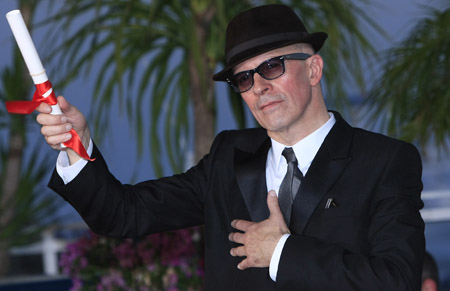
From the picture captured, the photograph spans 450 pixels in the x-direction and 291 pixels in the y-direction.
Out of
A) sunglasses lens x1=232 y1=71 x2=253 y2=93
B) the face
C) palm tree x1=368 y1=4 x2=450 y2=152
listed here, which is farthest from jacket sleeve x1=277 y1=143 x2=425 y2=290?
palm tree x1=368 y1=4 x2=450 y2=152

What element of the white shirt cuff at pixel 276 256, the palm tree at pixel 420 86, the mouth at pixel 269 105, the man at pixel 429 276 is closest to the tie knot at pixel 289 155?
the mouth at pixel 269 105

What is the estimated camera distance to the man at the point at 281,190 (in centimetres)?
126

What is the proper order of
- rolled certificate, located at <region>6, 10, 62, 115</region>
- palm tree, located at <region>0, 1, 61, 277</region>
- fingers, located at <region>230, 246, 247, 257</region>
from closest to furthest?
rolled certificate, located at <region>6, 10, 62, 115</region> → fingers, located at <region>230, 246, 247, 257</region> → palm tree, located at <region>0, 1, 61, 277</region>

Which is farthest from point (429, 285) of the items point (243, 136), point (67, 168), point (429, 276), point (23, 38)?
point (23, 38)

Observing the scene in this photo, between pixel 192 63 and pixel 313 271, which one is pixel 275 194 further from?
pixel 192 63

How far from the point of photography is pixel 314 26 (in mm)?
4145

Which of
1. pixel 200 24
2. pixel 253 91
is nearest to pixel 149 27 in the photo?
pixel 200 24

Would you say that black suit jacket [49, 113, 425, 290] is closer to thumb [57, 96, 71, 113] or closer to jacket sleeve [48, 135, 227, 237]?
jacket sleeve [48, 135, 227, 237]

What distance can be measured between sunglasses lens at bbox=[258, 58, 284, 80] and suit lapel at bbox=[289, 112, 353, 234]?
16 centimetres

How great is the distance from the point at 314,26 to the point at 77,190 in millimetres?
2927

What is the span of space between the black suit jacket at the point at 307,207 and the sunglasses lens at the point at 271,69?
17 cm

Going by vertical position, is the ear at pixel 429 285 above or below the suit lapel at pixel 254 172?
below

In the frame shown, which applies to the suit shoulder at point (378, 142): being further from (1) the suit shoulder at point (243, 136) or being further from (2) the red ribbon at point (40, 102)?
(2) the red ribbon at point (40, 102)

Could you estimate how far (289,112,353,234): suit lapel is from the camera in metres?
1.37
